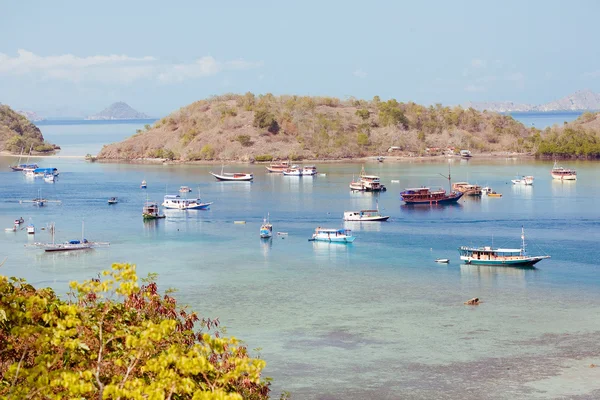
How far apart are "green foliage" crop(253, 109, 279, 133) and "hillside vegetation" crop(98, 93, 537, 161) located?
140mm

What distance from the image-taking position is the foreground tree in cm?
921

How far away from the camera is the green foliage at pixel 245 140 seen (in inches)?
4578

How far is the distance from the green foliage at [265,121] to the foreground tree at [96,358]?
11068cm

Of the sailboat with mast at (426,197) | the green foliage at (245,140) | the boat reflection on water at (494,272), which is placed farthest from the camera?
the green foliage at (245,140)

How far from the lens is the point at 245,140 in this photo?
116m

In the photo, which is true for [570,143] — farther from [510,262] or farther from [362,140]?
[510,262]

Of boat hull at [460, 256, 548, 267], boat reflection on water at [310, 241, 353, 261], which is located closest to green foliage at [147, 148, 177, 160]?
boat reflection on water at [310, 241, 353, 261]

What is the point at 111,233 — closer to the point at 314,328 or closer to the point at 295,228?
the point at 295,228

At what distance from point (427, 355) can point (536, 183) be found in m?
56.9

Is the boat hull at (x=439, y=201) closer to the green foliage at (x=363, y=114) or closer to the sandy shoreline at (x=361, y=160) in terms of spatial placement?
the sandy shoreline at (x=361, y=160)

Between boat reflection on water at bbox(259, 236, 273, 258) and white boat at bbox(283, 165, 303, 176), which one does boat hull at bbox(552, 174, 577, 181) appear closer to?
white boat at bbox(283, 165, 303, 176)

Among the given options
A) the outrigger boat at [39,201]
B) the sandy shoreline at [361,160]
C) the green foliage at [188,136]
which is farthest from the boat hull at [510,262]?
the green foliage at [188,136]

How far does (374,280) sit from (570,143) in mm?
80320

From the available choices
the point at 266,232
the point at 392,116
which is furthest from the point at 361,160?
the point at 266,232
